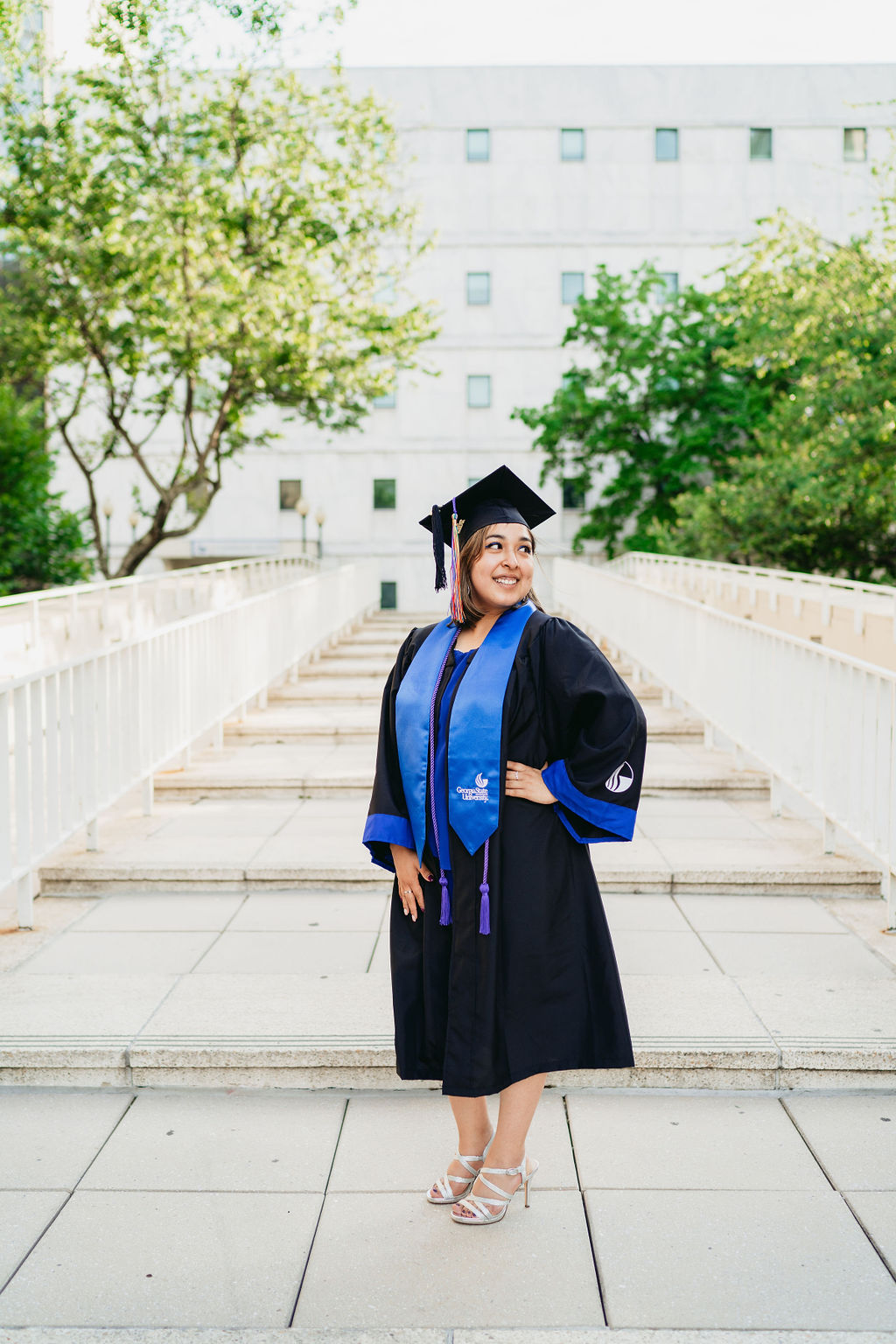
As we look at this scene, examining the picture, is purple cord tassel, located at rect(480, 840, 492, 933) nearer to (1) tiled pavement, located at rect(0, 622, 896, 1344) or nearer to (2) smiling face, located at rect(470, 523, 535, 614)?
(2) smiling face, located at rect(470, 523, 535, 614)

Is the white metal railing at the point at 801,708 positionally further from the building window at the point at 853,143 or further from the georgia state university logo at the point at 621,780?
the building window at the point at 853,143

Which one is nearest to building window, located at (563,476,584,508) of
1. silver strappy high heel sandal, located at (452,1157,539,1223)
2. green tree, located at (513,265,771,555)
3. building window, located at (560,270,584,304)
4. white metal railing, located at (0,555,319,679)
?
green tree, located at (513,265,771,555)

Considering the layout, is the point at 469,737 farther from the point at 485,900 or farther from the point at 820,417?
the point at 820,417

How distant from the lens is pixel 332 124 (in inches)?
741

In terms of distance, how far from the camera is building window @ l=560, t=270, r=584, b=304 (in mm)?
37844

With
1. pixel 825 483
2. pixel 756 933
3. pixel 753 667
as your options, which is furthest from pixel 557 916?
pixel 825 483

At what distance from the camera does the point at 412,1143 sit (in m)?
3.32

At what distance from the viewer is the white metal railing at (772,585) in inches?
520

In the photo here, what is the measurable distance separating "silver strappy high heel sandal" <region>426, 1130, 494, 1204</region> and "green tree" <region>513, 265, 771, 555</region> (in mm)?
28443

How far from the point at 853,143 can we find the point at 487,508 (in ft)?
132

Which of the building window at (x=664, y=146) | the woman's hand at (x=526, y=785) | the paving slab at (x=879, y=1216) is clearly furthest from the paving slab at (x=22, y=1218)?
the building window at (x=664, y=146)

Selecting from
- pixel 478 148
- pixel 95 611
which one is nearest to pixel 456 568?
pixel 95 611

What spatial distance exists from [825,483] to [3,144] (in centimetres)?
1271

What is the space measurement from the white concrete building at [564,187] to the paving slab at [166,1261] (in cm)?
3422
